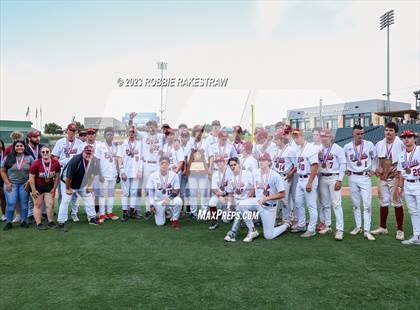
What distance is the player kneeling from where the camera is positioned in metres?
6.59

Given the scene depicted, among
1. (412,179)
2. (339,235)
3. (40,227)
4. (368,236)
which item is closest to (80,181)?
(40,227)

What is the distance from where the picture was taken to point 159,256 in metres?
4.70

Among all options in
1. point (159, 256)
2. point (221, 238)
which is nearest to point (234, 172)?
point (221, 238)

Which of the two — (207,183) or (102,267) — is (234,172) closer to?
(207,183)

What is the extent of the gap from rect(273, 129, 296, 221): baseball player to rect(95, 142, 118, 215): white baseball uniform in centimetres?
350

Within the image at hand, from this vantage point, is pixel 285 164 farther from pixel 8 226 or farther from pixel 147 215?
pixel 8 226

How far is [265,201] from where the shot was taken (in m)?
5.55

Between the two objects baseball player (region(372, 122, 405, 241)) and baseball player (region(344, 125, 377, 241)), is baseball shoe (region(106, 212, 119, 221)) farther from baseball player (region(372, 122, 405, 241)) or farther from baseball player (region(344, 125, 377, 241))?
baseball player (region(372, 122, 405, 241))

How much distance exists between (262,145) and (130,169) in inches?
118

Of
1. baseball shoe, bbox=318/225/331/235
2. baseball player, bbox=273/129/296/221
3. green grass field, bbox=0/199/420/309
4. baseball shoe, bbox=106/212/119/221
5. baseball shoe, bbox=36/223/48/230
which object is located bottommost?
green grass field, bbox=0/199/420/309

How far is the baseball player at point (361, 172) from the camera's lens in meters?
A: 5.61

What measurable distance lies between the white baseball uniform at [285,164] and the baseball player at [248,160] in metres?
0.41

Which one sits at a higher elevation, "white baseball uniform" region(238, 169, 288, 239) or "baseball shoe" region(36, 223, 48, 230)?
"white baseball uniform" region(238, 169, 288, 239)

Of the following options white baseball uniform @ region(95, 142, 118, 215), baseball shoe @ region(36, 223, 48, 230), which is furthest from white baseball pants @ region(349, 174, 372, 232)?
baseball shoe @ region(36, 223, 48, 230)
